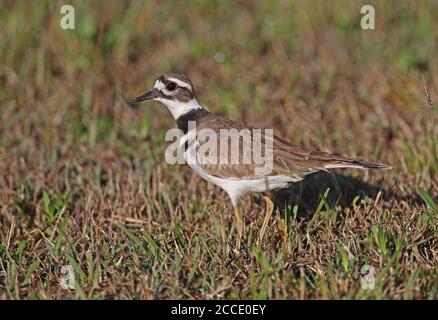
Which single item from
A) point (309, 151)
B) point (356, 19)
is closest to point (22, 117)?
point (309, 151)

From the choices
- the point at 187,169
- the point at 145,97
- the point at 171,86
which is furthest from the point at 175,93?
the point at 187,169

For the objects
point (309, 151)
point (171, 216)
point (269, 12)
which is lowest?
point (171, 216)

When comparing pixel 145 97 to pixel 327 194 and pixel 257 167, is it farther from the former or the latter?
pixel 327 194

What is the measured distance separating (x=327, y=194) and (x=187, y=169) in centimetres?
150

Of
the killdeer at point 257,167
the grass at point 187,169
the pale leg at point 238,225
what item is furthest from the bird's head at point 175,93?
the pale leg at point 238,225

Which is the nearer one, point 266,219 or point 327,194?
point 266,219

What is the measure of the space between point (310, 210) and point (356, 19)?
13.9 feet

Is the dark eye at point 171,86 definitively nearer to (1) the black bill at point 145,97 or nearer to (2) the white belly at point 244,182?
(1) the black bill at point 145,97

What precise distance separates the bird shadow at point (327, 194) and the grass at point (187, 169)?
0.02m

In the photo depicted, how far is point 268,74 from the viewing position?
888cm

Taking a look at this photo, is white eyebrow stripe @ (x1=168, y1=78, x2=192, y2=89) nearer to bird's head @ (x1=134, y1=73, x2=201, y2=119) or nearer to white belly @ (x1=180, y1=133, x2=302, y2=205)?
bird's head @ (x1=134, y1=73, x2=201, y2=119)

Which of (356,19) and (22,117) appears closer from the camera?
(22,117)

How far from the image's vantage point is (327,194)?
6027mm
